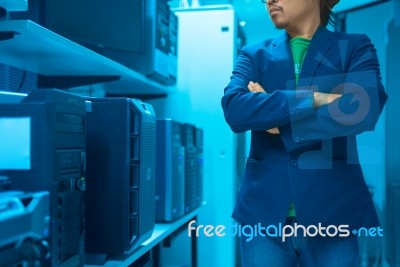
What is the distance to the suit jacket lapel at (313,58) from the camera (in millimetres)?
1163

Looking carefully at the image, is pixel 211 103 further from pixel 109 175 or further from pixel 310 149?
pixel 109 175

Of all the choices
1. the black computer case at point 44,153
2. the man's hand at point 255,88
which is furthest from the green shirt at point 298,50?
the black computer case at point 44,153

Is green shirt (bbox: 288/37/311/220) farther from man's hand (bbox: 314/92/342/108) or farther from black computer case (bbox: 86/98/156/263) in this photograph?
black computer case (bbox: 86/98/156/263)

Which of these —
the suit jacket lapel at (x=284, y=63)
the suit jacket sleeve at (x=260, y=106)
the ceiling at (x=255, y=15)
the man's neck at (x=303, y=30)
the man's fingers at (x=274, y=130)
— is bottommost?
the man's fingers at (x=274, y=130)

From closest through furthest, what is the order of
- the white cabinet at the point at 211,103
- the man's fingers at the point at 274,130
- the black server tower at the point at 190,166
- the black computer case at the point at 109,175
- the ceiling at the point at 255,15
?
the black computer case at the point at 109,175 → the man's fingers at the point at 274,130 → the black server tower at the point at 190,166 → the ceiling at the point at 255,15 → the white cabinet at the point at 211,103

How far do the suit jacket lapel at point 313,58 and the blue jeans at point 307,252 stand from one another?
427mm

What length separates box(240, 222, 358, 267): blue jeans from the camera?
1.10m

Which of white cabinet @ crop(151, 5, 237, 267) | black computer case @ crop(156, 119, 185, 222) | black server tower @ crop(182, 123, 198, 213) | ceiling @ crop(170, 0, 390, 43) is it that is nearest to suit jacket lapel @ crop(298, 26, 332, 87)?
black computer case @ crop(156, 119, 185, 222)

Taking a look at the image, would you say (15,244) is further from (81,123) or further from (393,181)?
(393,181)

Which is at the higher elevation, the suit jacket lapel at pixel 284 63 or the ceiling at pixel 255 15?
the ceiling at pixel 255 15

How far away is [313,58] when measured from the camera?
1.17 m

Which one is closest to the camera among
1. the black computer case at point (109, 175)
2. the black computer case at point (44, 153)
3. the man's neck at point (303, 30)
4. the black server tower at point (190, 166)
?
the black computer case at point (44, 153)

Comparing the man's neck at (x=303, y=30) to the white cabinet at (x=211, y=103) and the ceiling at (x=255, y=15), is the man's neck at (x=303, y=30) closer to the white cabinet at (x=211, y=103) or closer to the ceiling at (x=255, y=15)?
the ceiling at (x=255, y=15)

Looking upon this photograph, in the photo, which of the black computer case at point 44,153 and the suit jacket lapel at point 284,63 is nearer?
the black computer case at point 44,153
